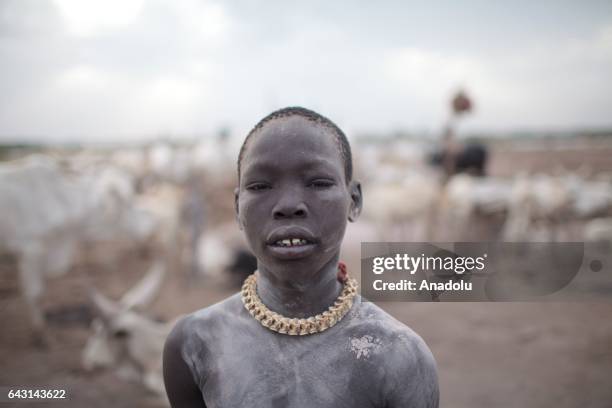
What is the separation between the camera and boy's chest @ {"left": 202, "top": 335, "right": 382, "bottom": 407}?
967 mm

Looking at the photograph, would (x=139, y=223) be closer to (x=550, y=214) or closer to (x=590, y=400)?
(x=590, y=400)


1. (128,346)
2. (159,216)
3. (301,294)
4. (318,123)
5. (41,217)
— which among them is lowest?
(128,346)

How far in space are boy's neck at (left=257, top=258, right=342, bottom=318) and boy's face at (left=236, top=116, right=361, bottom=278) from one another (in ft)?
0.15

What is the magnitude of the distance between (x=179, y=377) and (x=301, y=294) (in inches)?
15.5

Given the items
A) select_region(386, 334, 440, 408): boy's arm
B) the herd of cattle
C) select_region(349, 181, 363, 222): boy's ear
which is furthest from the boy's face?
the herd of cattle

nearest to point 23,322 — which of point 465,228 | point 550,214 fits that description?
point 465,228

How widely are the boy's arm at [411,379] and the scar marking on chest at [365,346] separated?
0.04m

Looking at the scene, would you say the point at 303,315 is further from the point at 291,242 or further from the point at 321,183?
the point at 321,183

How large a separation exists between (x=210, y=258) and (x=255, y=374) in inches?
288

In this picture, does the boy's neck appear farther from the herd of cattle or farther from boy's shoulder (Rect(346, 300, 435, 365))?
the herd of cattle

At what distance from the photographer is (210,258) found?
26.6ft

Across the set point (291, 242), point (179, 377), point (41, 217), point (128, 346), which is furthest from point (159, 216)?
point (291, 242)

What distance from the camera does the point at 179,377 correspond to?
3.65ft

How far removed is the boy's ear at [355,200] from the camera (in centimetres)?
112
